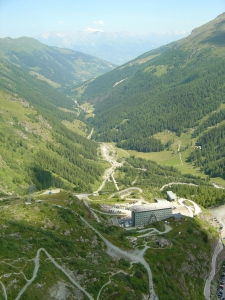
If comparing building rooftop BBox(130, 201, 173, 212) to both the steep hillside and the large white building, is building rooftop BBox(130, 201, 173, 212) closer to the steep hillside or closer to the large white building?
the large white building

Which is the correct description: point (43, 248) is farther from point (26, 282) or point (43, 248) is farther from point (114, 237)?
point (114, 237)

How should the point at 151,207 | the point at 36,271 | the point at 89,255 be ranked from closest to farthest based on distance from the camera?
the point at 36,271
the point at 89,255
the point at 151,207

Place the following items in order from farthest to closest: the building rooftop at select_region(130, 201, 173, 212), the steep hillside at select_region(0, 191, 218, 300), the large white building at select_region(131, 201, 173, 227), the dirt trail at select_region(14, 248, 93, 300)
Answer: the building rooftop at select_region(130, 201, 173, 212) < the large white building at select_region(131, 201, 173, 227) < the steep hillside at select_region(0, 191, 218, 300) < the dirt trail at select_region(14, 248, 93, 300)

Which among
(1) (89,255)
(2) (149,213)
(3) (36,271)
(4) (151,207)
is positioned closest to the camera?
(3) (36,271)

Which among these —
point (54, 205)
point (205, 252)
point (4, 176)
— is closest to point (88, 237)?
point (54, 205)

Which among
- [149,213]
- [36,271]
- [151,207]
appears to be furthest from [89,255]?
[151,207]

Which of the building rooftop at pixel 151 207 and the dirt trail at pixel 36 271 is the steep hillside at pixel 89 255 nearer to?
the dirt trail at pixel 36 271

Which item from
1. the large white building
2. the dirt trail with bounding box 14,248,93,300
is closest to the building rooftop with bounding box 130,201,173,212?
the large white building

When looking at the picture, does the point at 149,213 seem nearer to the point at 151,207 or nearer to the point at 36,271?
the point at 151,207
